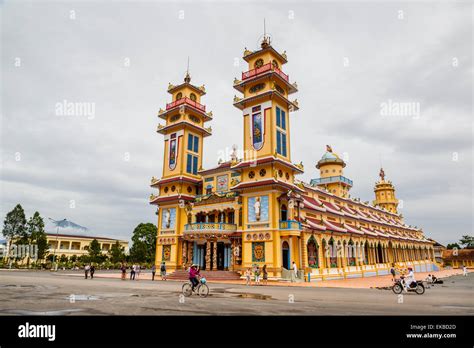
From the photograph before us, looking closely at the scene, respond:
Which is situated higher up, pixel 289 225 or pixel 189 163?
pixel 189 163

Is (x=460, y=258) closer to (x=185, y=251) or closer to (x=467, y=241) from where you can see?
(x=467, y=241)

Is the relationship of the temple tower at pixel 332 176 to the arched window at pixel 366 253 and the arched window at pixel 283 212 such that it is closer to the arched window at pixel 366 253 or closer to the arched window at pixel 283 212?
the arched window at pixel 366 253

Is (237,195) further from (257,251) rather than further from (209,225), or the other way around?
(257,251)

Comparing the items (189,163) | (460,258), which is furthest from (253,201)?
(460,258)

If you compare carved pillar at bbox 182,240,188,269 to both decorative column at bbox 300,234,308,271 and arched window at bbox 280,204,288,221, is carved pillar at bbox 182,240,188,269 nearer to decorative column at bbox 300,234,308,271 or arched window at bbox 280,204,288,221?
arched window at bbox 280,204,288,221

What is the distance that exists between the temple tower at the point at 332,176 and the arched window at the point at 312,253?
29109 mm

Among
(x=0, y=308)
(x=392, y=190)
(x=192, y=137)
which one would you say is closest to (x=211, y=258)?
(x=192, y=137)

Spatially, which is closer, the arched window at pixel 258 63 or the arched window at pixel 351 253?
the arched window at pixel 258 63

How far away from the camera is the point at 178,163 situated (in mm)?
41750

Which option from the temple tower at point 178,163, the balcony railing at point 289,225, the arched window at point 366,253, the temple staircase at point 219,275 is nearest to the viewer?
the balcony railing at point 289,225

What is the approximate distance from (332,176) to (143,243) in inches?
1599

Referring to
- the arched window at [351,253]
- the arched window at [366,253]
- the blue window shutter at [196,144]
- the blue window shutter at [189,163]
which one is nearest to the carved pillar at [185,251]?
the blue window shutter at [189,163]

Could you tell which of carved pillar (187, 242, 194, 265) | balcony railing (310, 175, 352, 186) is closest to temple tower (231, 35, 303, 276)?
carved pillar (187, 242, 194, 265)

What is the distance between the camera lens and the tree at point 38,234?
63.5 metres
